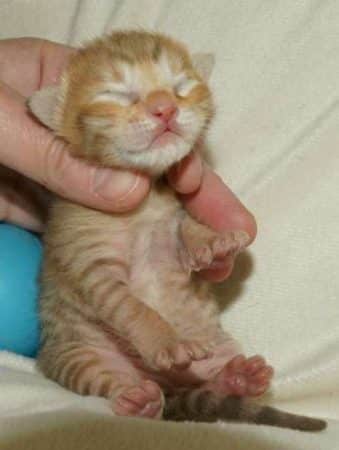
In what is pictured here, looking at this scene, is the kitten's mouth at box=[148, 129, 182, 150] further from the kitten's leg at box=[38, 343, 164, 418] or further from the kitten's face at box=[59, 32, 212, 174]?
the kitten's leg at box=[38, 343, 164, 418]

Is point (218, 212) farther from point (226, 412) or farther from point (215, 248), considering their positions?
point (226, 412)

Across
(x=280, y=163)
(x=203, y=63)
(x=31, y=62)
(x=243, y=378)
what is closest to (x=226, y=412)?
(x=243, y=378)

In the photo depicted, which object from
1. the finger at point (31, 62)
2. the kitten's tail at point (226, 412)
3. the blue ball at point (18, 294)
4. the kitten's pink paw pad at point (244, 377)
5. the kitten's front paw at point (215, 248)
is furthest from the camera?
the finger at point (31, 62)

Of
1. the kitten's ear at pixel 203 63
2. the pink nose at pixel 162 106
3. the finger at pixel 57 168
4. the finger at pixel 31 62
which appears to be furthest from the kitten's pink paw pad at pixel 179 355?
the finger at pixel 31 62

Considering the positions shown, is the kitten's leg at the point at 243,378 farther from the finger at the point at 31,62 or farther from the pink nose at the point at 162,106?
the finger at the point at 31,62

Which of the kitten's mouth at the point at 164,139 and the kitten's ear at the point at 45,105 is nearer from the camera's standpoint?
the kitten's mouth at the point at 164,139
